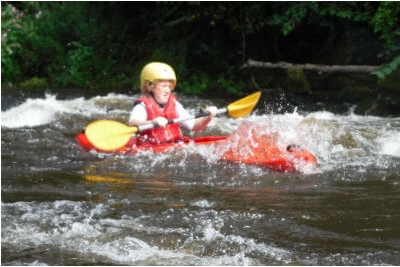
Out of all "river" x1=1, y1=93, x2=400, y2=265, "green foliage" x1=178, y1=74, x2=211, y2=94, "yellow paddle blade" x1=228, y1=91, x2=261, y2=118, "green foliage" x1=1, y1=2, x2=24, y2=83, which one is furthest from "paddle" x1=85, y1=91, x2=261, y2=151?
"green foliage" x1=1, y1=2, x2=24, y2=83

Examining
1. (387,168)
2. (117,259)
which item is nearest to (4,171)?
(117,259)

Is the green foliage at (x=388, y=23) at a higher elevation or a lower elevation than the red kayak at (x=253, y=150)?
higher

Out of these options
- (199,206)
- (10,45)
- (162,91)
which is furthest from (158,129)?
(10,45)

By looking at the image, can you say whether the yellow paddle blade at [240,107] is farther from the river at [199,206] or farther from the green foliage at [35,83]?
the green foliage at [35,83]

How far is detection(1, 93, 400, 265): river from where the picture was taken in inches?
148

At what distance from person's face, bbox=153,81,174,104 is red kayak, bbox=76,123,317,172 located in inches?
18.2

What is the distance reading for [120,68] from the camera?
14.1 meters

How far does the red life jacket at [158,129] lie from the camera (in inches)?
260

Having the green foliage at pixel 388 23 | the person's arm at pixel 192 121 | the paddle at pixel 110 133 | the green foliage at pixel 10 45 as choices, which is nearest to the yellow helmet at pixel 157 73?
the person's arm at pixel 192 121

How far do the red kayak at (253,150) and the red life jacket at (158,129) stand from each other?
0.45ft

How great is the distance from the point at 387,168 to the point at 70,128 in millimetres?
3984

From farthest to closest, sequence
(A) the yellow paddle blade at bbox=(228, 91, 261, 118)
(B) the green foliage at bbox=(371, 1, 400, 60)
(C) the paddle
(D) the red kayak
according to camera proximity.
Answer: (B) the green foliage at bbox=(371, 1, 400, 60) < (A) the yellow paddle blade at bbox=(228, 91, 261, 118) < (C) the paddle < (D) the red kayak

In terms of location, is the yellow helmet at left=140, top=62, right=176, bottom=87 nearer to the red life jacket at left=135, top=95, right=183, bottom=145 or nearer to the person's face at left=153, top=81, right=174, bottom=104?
the person's face at left=153, top=81, right=174, bottom=104

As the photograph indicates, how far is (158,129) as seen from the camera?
6.64 meters
